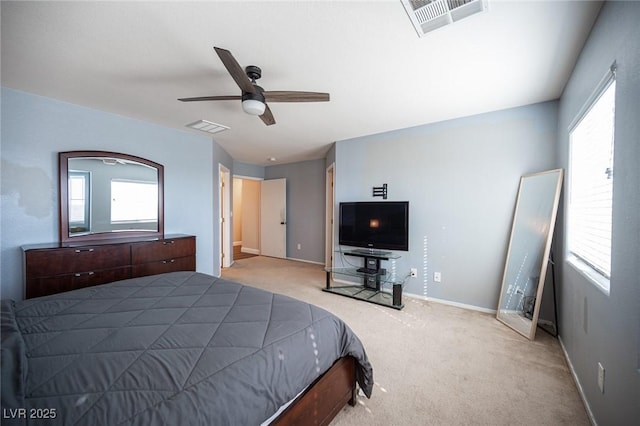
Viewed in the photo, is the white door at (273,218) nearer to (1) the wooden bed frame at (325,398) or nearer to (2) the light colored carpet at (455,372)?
(2) the light colored carpet at (455,372)

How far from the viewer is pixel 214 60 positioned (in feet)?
6.33

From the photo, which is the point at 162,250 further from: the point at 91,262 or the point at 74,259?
the point at 74,259

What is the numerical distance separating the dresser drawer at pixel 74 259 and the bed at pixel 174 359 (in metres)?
1.12

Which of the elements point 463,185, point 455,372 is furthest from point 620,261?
point 463,185

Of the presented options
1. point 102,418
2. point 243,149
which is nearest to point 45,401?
point 102,418

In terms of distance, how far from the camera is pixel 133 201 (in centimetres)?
325

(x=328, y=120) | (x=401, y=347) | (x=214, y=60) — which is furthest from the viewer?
(x=328, y=120)

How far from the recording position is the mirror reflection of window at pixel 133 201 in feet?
10.2

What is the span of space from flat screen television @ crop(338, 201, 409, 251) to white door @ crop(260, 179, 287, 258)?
8.31 feet

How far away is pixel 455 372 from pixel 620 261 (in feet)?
4.21

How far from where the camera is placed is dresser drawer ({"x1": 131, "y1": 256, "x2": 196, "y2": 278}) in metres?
2.87

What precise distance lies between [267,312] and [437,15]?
2.05 m

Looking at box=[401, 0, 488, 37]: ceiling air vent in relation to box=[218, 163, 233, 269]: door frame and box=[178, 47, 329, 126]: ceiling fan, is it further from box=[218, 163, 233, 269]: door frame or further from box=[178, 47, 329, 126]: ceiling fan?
box=[218, 163, 233, 269]: door frame

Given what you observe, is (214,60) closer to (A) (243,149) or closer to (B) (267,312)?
(B) (267,312)
